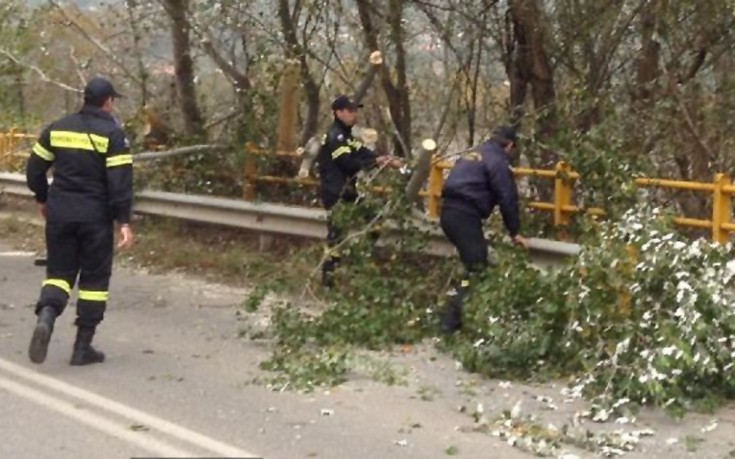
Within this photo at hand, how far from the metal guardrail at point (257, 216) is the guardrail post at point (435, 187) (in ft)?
2.71

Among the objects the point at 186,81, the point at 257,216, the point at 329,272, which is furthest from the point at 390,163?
the point at 186,81

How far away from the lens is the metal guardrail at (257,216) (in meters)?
10.3

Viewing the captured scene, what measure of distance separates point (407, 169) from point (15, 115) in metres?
15.9

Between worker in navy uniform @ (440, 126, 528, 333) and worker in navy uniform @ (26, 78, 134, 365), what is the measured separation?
237 cm

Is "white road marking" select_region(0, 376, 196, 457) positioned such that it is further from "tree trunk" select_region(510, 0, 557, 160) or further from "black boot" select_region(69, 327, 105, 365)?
"tree trunk" select_region(510, 0, 557, 160)

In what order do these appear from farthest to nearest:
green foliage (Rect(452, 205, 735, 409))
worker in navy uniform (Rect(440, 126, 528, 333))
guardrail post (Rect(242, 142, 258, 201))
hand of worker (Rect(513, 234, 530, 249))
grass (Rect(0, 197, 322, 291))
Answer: guardrail post (Rect(242, 142, 258, 201))
grass (Rect(0, 197, 322, 291))
hand of worker (Rect(513, 234, 530, 249))
worker in navy uniform (Rect(440, 126, 528, 333))
green foliage (Rect(452, 205, 735, 409))

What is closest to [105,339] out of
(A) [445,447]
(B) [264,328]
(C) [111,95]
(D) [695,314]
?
(B) [264,328]

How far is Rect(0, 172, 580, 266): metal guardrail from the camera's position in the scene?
10305 mm

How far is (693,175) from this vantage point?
39.9 ft

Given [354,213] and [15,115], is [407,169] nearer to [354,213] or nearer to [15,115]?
[354,213]

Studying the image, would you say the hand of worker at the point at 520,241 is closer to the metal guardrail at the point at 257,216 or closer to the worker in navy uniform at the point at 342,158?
the metal guardrail at the point at 257,216

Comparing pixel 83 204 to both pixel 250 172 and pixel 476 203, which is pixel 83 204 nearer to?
pixel 476 203

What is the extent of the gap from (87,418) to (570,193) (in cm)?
453

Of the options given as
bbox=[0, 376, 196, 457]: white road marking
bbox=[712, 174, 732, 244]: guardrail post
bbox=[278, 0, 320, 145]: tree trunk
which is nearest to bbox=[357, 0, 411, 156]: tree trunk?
bbox=[278, 0, 320, 145]: tree trunk
